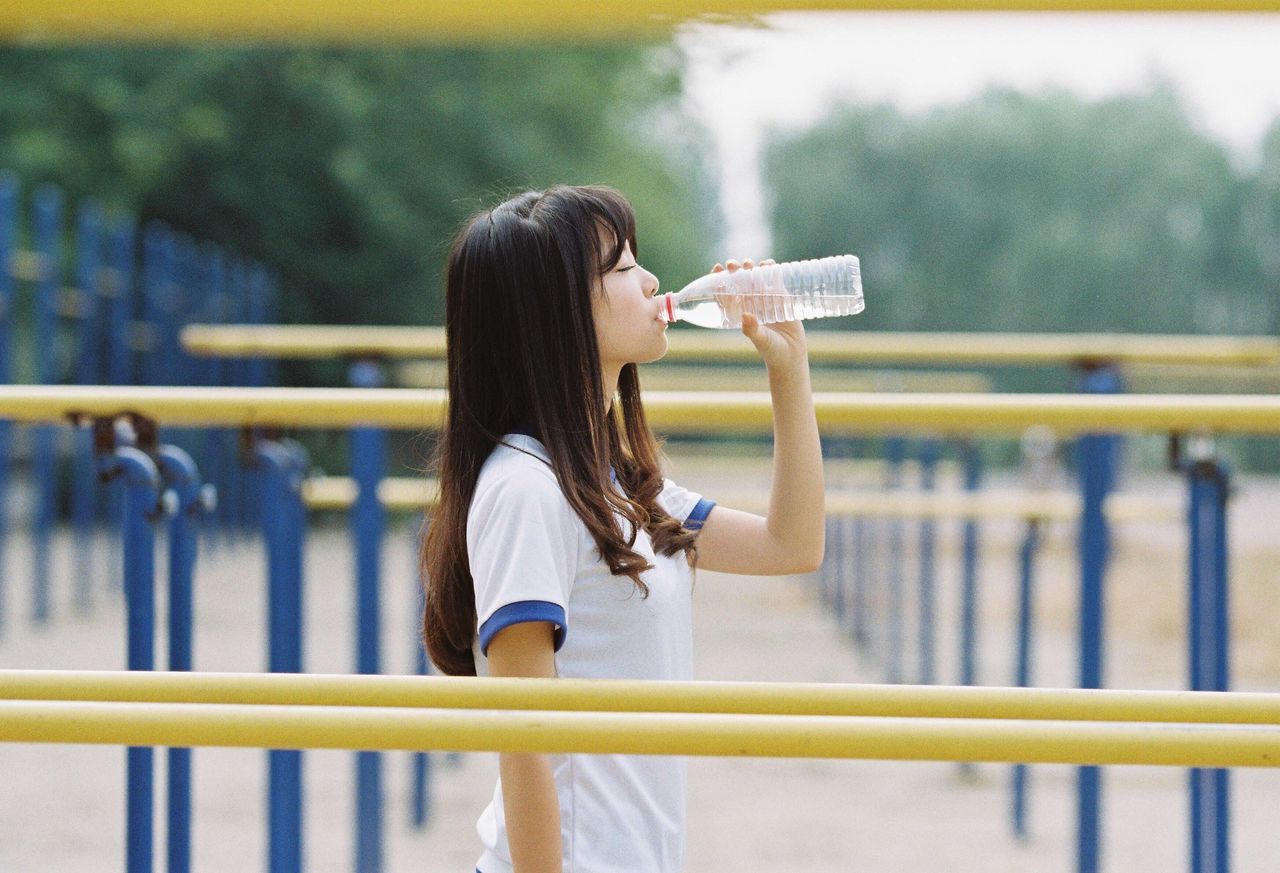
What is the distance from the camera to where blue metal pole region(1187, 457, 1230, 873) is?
7.89 feet

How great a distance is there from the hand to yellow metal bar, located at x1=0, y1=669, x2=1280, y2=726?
39 centimetres

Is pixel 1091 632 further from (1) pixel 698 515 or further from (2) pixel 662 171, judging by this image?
(2) pixel 662 171

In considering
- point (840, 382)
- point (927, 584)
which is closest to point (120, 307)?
point (840, 382)

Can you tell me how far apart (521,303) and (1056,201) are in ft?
58.2

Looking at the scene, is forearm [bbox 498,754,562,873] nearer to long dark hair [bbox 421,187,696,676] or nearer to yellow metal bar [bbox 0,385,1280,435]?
long dark hair [bbox 421,187,696,676]

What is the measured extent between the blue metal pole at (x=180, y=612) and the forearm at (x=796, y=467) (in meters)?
0.79

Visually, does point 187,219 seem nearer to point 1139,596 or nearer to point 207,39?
point 1139,596

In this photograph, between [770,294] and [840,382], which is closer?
[770,294]

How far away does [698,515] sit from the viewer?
1566mm

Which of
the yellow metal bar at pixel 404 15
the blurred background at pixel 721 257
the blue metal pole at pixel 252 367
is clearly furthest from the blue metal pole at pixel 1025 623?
the blue metal pole at pixel 252 367

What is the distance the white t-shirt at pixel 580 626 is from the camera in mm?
1254

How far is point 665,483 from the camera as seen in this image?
159 centimetres

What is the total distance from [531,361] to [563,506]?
0.14 metres

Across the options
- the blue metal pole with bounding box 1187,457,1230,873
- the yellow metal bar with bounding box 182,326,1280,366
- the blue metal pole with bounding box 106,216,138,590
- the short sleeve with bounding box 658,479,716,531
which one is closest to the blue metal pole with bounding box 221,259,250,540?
the blue metal pole with bounding box 106,216,138,590
